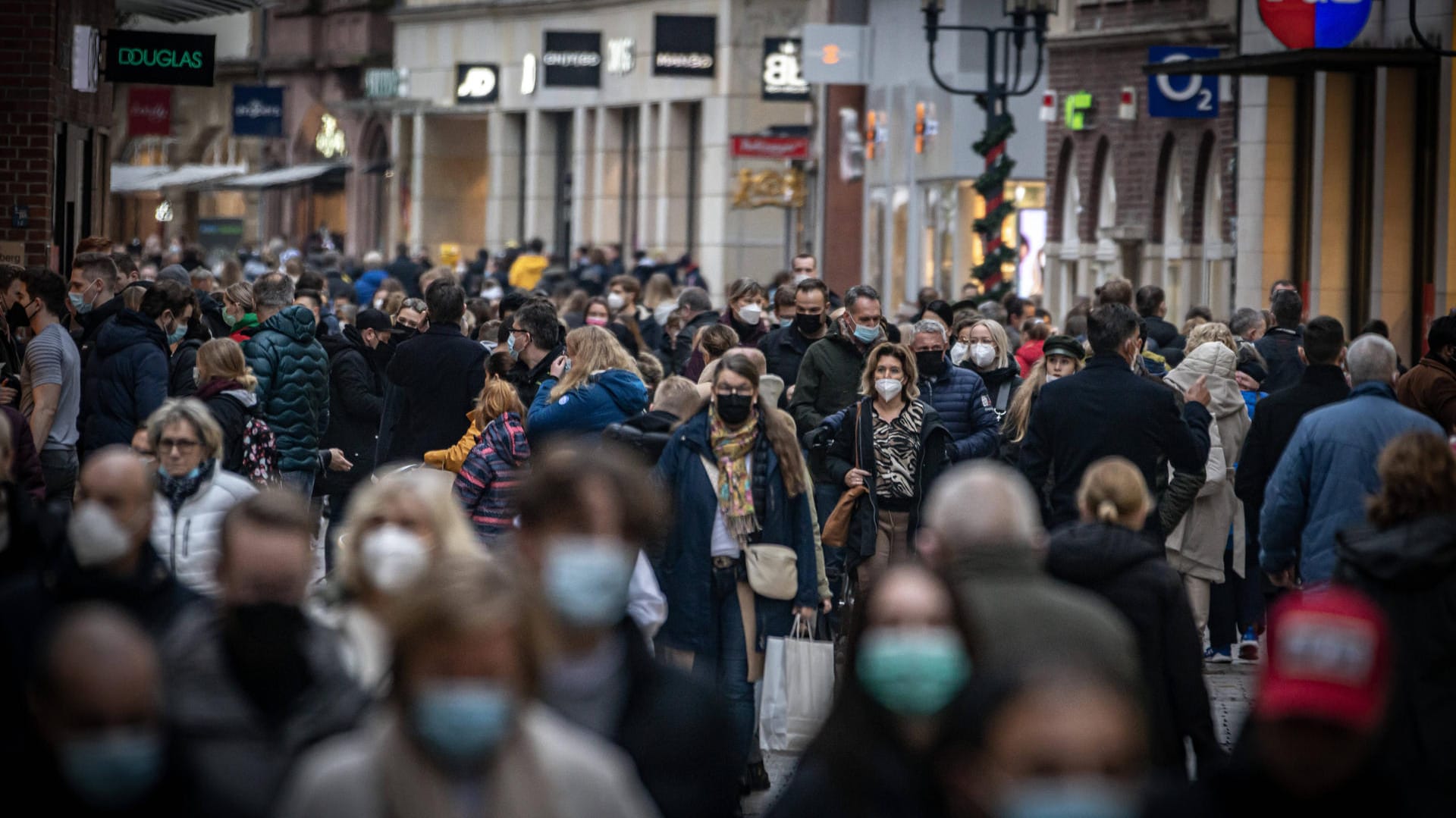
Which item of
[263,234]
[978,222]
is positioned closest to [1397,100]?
[978,222]

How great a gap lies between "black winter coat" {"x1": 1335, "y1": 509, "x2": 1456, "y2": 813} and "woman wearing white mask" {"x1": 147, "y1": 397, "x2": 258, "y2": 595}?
353cm

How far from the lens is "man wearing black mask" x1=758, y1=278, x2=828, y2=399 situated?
13914 millimetres

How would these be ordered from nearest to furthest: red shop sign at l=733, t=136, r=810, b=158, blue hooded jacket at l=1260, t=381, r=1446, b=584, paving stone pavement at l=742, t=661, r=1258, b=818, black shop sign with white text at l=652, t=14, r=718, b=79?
blue hooded jacket at l=1260, t=381, r=1446, b=584, paving stone pavement at l=742, t=661, r=1258, b=818, red shop sign at l=733, t=136, r=810, b=158, black shop sign with white text at l=652, t=14, r=718, b=79

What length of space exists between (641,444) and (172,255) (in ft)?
93.6

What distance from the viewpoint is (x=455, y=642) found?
379 centimetres

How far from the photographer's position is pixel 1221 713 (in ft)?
37.2

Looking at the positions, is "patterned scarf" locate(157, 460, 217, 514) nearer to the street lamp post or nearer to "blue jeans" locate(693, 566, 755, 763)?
"blue jeans" locate(693, 566, 755, 763)

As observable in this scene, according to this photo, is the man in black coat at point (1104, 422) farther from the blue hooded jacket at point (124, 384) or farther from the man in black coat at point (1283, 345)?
the man in black coat at point (1283, 345)

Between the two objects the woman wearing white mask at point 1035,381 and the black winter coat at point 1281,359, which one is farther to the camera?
the black winter coat at point 1281,359

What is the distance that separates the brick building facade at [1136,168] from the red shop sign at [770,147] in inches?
226

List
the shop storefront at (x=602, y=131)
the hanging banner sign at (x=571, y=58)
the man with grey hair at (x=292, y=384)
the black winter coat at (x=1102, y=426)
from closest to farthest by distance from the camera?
the black winter coat at (x=1102, y=426)
the man with grey hair at (x=292, y=384)
the hanging banner sign at (x=571, y=58)
the shop storefront at (x=602, y=131)

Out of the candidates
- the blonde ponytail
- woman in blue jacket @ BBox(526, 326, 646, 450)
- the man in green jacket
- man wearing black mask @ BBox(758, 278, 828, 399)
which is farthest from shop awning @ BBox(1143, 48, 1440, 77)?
the blonde ponytail

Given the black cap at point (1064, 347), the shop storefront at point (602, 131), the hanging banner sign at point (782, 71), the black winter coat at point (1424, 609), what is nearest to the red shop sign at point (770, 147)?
the shop storefront at point (602, 131)

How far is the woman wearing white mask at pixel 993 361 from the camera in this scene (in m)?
13.4
